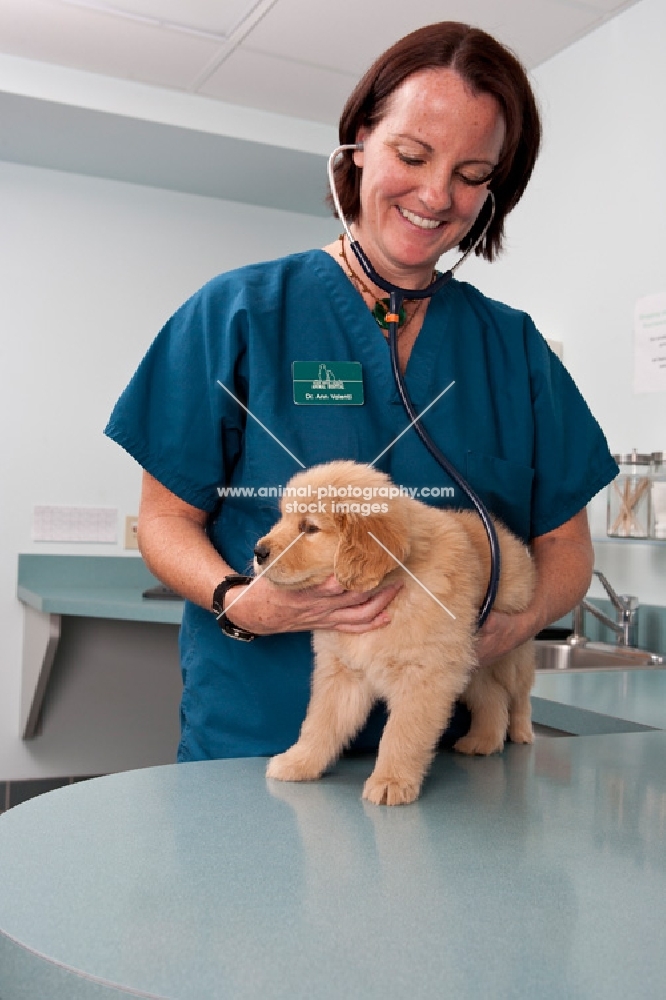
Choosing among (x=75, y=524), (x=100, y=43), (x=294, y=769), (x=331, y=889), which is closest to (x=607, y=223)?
(x=100, y=43)

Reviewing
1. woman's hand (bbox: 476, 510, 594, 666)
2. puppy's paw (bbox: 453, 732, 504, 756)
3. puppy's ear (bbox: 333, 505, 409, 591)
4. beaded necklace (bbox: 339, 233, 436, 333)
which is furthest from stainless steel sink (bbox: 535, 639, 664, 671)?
puppy's ear (bbox: 333, 505, 409, 591)

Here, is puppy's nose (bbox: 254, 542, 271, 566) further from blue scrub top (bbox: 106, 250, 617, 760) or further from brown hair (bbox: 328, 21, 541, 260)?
brown hair (bbox: 328, 21, 541, 260)

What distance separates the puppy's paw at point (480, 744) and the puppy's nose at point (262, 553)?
1.34 feet

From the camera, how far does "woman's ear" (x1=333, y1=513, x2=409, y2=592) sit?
3.17 ft

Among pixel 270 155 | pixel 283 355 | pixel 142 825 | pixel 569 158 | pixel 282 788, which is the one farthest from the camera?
pixel 270 155

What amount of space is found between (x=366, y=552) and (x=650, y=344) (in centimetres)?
205

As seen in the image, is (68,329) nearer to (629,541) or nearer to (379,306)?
(629,541)

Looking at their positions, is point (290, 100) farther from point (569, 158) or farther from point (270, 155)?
point (569, 158)

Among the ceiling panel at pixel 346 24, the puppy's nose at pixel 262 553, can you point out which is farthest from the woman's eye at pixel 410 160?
the ceiling panel at pixel 346 24

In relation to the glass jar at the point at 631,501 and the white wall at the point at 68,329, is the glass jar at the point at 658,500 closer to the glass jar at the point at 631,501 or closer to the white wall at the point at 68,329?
the glass jar at the point at 631,501

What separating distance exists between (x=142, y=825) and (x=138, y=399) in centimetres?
55

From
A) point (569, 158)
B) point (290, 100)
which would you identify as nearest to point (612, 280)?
point (569, 158)

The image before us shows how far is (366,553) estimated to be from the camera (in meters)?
0.97

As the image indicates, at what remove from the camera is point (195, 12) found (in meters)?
2.86
